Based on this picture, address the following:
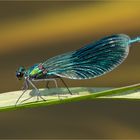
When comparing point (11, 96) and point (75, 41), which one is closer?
point (11, 96)

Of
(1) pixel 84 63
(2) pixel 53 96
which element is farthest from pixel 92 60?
(2) pixel 53 96

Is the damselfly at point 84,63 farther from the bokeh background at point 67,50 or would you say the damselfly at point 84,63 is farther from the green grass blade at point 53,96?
the bokeh background at point 67,50

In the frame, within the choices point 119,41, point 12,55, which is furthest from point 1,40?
point 119,41

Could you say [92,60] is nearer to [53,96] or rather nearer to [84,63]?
[84,63]

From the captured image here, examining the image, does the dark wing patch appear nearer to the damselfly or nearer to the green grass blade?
the damselfly

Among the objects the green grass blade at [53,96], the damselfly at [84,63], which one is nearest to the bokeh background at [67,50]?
the damselfly at [84,63]

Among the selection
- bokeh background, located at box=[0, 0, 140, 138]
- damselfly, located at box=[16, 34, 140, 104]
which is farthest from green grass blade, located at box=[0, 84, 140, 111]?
bokeh background, located at box=[0, 0, 140, 138]
